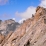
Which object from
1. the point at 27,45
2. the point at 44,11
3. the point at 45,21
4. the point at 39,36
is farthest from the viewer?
the point at 44,11

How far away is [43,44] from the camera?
96.9 ft

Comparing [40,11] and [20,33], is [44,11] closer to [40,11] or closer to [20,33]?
[40,11]

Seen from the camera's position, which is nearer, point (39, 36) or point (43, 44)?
point (43, 44)

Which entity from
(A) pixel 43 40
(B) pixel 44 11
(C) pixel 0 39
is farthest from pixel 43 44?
(C) pixel 0 39

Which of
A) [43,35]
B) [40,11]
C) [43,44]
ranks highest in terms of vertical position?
[40,11]

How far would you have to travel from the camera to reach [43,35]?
32.9 meters

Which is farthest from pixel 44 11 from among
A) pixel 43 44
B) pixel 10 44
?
pixel 43 44

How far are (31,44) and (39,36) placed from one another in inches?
106

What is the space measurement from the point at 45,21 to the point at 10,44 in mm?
19620

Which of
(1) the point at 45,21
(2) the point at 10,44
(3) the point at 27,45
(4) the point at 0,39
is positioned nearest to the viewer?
(3) the point at 27,45

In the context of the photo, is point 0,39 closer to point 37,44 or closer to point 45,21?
point 45,21

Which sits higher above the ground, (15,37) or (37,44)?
(15,37)

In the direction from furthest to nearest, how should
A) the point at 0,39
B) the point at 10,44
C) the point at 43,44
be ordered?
1. the point at 0,39
2. the point at 10,44
3. the point at 43,44

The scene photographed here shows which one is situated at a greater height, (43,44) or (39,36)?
(39,36)
